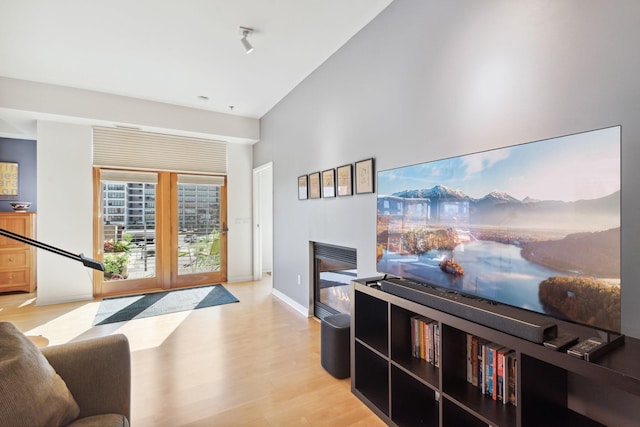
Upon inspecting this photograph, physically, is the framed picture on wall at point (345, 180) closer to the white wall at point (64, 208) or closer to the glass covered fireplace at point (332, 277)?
the glass covered fireplace at point (332, 277)

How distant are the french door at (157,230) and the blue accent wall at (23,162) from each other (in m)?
1.73

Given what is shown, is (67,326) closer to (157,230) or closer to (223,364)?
(157,230)

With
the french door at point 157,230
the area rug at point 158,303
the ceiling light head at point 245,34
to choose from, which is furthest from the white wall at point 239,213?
the ceiling light head at point 245,34

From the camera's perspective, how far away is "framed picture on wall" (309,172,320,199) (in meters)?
3.29

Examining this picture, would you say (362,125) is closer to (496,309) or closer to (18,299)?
(496,309)

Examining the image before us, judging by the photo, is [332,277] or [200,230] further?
[200,230]

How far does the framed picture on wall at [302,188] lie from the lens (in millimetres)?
3537

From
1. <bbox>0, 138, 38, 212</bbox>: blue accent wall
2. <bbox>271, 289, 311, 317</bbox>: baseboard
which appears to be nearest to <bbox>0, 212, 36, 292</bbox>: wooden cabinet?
<bbox>0, 138, 38, 212</bbox>: blue accent wall

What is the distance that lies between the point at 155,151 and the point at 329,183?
3146 millimetres

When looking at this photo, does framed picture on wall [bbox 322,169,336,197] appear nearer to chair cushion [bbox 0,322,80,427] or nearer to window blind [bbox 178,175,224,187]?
chair cushion [bbox 0,322,80,427]

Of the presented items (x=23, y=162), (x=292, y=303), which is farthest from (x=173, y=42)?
(x=23, y=162)

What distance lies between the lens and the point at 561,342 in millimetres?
1062

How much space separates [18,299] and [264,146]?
4.19 metres


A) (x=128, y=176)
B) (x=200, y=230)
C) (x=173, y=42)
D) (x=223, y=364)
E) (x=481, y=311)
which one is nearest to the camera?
(x=481, y=311)
